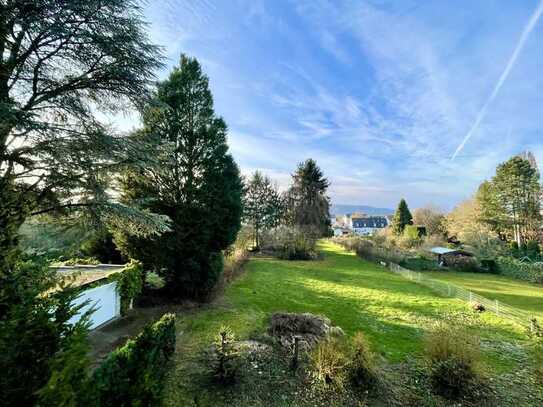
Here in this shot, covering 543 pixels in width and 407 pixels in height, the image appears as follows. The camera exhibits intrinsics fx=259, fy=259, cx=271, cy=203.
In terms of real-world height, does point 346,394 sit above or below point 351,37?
below

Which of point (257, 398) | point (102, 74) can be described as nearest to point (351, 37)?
point (102, 74)

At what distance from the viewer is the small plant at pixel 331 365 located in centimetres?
531

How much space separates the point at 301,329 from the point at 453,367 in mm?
3683

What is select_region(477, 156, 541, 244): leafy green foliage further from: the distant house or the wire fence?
the distant house

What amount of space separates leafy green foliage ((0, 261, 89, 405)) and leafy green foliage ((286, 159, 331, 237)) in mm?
30344

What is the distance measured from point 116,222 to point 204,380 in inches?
171

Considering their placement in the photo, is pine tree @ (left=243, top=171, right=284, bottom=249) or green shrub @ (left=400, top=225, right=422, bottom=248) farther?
green shrub @ (left=400, top=225, right=422, bottom=248)

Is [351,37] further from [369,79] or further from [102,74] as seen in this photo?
[102,74]

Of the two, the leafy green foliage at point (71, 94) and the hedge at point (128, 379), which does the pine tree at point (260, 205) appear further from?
the hedge at point (128, 379)

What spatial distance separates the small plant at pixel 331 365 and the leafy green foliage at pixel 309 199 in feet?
87.4

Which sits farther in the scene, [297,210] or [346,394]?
[297,210]

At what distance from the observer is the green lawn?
546 inches

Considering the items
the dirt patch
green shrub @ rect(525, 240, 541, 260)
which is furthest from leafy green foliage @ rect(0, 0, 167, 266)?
green shrub @ rect(525, 240, 541, 260)

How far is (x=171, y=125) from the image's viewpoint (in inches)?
384
